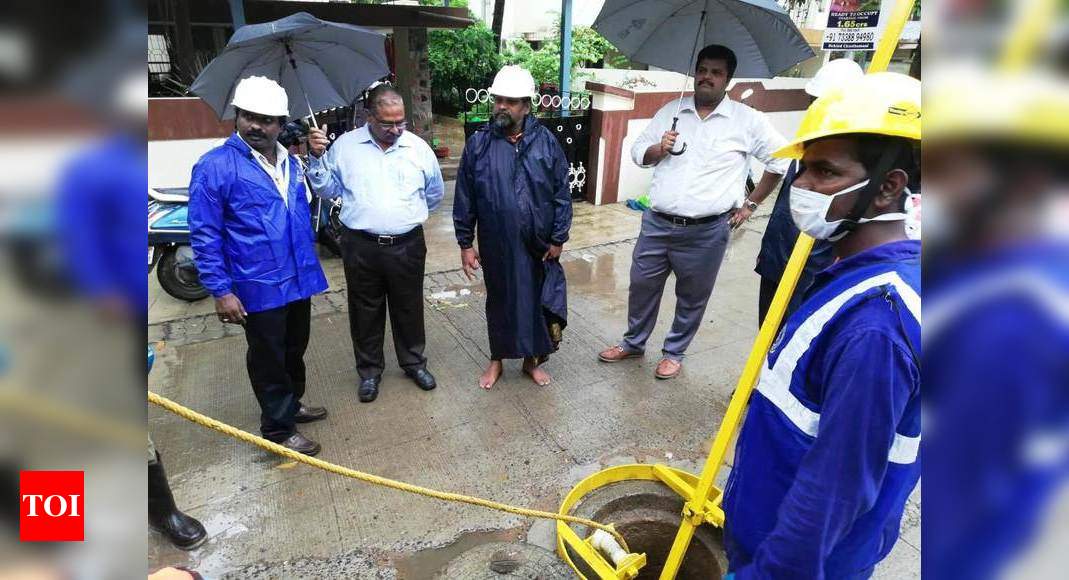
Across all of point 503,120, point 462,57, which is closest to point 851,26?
point 503,120

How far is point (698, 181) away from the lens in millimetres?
3641

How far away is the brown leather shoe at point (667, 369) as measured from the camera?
4031 mm

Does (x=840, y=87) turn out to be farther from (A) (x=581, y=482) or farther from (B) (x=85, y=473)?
(A) (x=581, y=482)

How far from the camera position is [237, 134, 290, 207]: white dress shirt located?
2.81 m

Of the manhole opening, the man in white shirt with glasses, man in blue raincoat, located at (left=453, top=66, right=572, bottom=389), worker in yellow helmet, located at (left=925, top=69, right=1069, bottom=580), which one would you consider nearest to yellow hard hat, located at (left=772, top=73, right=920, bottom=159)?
worker in yellow helmet, located at (left=925, top=69, right=1069, bottom=580)

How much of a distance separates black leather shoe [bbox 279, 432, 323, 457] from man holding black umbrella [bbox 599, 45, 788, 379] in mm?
2176

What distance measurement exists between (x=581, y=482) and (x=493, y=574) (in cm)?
59

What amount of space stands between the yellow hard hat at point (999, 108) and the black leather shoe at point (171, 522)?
9.16ft

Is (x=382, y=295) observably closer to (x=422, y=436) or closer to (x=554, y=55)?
(x=422, y=436)

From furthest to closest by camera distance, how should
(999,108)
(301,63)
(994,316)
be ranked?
(301,63) < (994,316) < (999,108)

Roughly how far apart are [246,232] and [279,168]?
0.36 meters

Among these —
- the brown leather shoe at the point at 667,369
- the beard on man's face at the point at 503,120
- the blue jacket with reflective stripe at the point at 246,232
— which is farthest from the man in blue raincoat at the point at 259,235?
the brown leather shoe at the point at 667,369

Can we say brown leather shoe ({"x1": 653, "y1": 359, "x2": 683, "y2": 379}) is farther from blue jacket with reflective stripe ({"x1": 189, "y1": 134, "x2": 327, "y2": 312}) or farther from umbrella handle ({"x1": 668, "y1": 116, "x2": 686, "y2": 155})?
blue jacket with reflective stripe ({"x1": 189, "y1": 134, "x2": 327, "y2": 312})

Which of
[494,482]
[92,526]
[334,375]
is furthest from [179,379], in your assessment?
[92,526]
